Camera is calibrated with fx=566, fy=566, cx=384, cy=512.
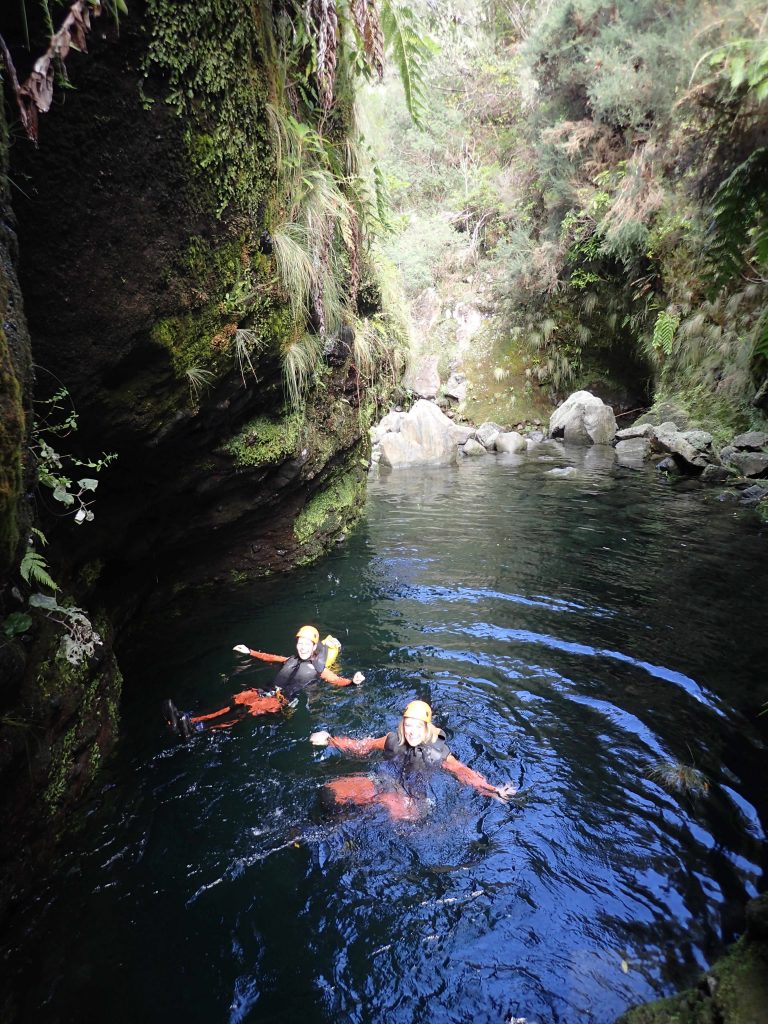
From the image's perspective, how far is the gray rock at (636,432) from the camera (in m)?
17.2

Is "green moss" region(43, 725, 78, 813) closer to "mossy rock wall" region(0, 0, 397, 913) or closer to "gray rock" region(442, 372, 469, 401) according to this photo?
"mossy rock wall" region(0, 0, 397, 913)

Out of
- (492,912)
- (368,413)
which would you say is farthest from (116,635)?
(368,413)

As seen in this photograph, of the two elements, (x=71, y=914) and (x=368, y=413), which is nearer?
(x=71, y=914)

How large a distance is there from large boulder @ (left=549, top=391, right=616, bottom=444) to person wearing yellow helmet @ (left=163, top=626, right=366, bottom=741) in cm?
1609

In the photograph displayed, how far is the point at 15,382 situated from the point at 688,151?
12.7m

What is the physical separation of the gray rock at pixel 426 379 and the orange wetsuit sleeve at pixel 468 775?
2110cm

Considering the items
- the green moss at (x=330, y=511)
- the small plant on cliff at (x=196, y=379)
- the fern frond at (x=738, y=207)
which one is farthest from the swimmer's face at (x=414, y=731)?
the green moss at (x=330, y=511)

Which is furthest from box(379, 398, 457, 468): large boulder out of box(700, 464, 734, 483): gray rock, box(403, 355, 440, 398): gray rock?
box(700, 464, 734, 483): gray rock

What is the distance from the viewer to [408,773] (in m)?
4.44

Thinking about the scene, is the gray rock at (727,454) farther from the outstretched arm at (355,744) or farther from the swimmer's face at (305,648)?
the outstretched arm at (355,744)

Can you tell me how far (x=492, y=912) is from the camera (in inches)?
130

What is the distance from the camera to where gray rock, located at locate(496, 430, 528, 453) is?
784 inches

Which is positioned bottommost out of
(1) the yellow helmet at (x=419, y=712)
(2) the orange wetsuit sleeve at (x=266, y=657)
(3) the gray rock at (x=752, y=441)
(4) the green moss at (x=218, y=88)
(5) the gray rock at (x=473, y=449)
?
(5) the gray rock at (x=473, y=449)

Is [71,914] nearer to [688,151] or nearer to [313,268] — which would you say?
[313,268]
